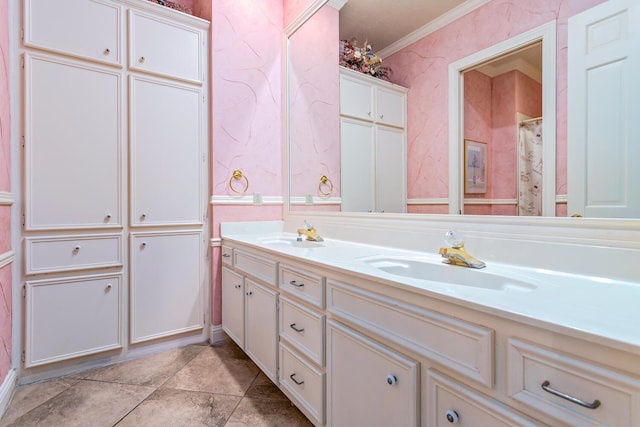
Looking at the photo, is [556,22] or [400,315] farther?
[556,22]

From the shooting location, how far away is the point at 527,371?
0.62 m

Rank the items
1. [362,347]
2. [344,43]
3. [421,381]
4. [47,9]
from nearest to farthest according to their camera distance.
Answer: [421,381]
[362,347]
[47,9]
[344,43]

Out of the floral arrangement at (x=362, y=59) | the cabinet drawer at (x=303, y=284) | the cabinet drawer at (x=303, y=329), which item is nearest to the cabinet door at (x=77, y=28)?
the floral arrangement at (x=362, y=59)

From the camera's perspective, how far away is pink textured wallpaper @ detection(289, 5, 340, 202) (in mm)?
2070

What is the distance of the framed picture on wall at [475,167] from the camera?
1.26 m

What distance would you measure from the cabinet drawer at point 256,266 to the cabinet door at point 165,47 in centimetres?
127

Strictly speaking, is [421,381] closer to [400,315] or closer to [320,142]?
[400,315]

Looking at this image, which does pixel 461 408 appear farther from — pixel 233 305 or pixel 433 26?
pixel 233 305

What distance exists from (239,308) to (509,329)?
5.33ft

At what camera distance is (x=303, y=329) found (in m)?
1.32

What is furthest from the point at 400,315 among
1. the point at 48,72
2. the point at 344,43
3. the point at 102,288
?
the point at 48,72

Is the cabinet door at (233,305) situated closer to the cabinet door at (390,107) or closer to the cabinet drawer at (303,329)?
the cabinet drawer at (303,329)

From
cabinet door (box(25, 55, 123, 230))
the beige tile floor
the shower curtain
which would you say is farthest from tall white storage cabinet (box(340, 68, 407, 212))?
cabinet door (box(25, 55, 123, 230))

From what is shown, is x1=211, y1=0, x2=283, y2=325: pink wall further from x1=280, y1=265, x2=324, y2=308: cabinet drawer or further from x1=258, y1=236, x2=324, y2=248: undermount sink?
x1=280, y1=265, x2=324, y2=308: cabinet drawer
